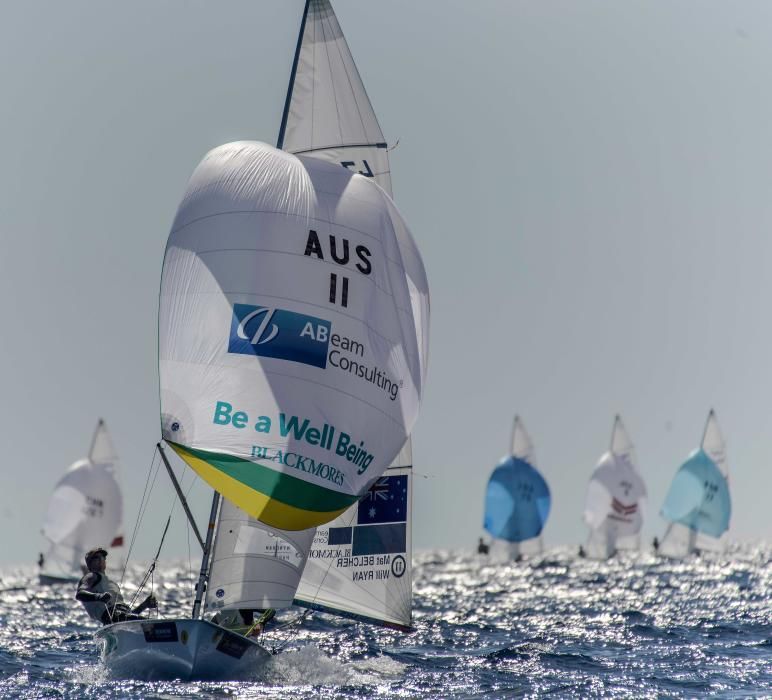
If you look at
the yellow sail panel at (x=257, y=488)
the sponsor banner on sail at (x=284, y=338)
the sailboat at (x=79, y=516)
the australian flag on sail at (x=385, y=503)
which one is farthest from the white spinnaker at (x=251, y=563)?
the sailboat at (x=79, y=516)

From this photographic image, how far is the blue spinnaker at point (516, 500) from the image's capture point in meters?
61.5

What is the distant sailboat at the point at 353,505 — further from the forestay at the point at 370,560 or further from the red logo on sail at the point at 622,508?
the red logo on sail at the point at 622,508

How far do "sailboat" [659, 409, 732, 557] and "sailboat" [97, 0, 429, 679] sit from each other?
152 feet

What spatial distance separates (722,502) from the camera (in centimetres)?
6219

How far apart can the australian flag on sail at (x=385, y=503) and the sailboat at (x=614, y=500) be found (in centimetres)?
4566

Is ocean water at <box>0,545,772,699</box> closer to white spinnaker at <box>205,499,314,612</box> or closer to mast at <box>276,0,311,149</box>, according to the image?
white spinnaker at <box>205,499,314,612</box>

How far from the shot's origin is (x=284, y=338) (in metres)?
16.7

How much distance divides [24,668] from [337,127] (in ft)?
33.4

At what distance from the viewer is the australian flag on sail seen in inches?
802

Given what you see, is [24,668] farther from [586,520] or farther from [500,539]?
[586,520]

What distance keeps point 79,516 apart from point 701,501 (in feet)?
102

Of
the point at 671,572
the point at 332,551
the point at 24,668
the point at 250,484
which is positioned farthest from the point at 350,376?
the point at 671,572

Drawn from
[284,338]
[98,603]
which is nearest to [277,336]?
[284,338]

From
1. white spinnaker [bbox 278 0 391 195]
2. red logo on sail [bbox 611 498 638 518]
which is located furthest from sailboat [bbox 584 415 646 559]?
white spinnaker [bbox 278 0 391 195]
